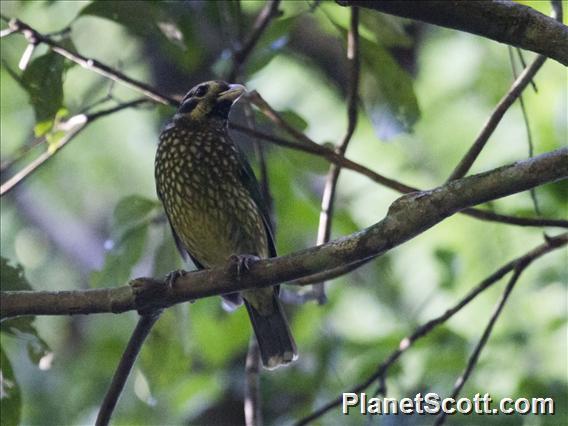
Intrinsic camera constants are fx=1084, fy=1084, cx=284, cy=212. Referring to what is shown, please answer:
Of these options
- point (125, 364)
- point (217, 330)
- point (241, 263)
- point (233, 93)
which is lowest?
point (125, 364)

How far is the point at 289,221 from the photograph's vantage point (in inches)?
231

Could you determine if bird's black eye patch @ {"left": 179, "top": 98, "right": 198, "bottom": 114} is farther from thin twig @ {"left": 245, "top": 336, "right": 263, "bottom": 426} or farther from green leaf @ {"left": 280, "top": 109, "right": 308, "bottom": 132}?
thin twig @ {"left": 245, "top": 336, "right": 263, "bottom": 426}

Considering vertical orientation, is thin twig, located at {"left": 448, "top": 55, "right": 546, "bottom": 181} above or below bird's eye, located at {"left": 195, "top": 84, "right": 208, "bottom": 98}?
below

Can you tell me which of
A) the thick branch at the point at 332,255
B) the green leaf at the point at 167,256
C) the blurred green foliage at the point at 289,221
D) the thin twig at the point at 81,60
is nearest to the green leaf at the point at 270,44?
the blurred green foliage at the point at 289,221

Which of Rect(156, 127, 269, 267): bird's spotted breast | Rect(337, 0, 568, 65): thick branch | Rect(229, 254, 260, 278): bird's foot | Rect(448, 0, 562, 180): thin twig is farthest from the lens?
Rect(156, 127, 269, 267): bird's spotted breast

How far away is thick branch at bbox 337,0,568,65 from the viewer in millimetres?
3047

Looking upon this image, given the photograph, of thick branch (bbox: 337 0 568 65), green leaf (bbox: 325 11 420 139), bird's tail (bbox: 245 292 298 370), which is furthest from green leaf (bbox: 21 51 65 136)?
thick branch (bbox: 337 0 568 65)

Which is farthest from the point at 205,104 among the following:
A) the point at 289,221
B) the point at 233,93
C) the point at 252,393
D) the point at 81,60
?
the point at 252,393

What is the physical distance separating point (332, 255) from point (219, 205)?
172 cm

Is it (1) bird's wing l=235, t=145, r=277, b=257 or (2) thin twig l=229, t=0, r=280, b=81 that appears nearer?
(2) thin twig l=229, t=0, r=280, b=81

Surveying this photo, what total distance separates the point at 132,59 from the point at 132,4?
3.66 meters

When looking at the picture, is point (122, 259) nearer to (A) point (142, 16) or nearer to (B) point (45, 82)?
(B) point (45, 82)

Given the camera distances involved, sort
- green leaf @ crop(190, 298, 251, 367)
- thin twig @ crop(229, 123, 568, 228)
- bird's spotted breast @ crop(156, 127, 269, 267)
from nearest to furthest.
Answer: thin twig @ crop(229, 123, 568, 228), bird's spotted breast @ crop(156, 127, 269, 267), green leaf @ crop(190, 298, 251, 367)

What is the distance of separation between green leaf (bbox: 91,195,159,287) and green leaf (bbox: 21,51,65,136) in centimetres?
69
